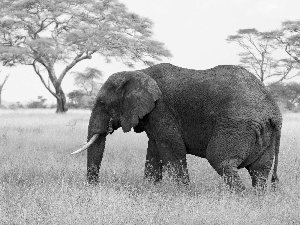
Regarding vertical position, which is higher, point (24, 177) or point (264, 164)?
point (264, 164)

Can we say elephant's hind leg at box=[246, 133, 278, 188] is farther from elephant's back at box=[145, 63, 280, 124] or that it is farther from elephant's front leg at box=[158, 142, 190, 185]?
elephant's front leg at box=[158, 142, 190, 185]

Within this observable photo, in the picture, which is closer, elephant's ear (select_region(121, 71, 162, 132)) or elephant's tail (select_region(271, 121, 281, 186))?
elephant's tail (select_region(271, 121, 281, 186))

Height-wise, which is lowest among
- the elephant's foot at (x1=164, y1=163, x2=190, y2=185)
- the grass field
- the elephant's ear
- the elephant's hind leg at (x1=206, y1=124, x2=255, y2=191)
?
the grass field

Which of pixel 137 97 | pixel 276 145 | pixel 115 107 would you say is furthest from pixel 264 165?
pixel 115 107

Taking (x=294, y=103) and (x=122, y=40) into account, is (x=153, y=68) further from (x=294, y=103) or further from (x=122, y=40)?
(x=294, y=103)

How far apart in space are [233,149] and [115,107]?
67.1 inches

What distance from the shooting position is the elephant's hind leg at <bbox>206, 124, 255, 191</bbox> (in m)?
5.70

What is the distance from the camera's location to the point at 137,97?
6.18 meters

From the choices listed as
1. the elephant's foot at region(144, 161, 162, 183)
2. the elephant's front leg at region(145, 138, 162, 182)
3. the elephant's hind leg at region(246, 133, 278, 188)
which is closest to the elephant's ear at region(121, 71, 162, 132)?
the elephant's front leg at region(145, 138, 162, 182)

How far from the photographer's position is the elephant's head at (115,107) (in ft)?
20.3

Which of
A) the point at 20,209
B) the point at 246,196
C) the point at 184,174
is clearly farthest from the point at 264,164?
the point at 20,209

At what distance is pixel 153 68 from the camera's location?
6.56 m

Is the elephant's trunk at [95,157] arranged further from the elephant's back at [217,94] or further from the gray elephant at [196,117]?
the elephant's back at [217,94]

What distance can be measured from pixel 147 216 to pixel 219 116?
70.6 inches
